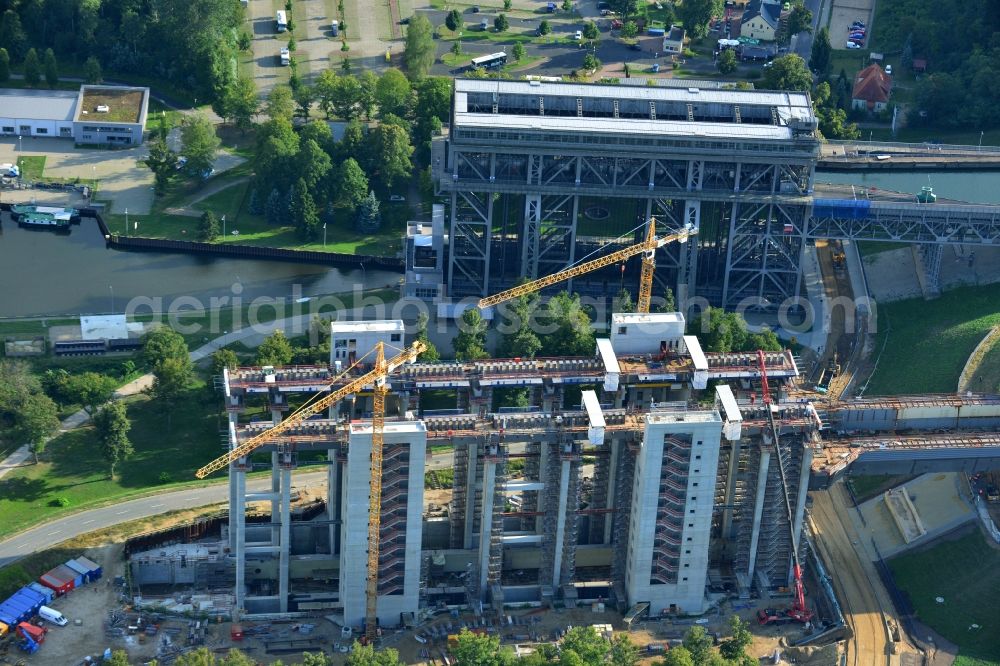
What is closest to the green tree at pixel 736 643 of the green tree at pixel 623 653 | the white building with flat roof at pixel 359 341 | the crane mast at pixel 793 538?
the green tree at pixel 623 653

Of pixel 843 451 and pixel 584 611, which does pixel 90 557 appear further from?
pixel 843 451

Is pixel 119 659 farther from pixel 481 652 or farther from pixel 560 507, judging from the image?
pixel 560 507

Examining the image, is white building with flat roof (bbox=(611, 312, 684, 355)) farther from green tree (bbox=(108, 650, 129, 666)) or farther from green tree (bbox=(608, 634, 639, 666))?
green tree (bbox=(108, 650, 129, 666))

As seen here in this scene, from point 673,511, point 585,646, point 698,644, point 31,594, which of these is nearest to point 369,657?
point 585,646

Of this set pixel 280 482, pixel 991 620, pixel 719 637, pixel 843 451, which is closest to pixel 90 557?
pixel 280 482

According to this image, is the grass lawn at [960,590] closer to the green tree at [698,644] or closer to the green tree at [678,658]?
the green tree at [698,644]

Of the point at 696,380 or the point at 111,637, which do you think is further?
the point at 696,380

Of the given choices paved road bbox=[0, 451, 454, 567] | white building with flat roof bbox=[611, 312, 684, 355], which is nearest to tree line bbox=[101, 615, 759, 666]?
paved road bbox=[0, 451, 454, 567]

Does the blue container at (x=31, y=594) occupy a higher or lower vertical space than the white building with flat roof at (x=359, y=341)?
lower
